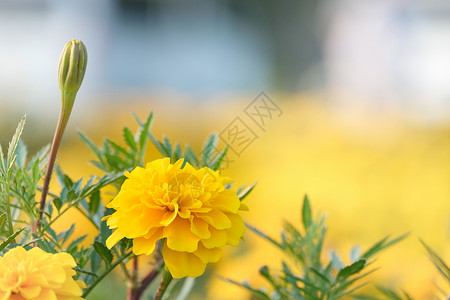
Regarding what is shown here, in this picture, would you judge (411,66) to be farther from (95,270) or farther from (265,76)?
(95,270)

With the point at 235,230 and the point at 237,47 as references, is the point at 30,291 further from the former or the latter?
the point at 237,47

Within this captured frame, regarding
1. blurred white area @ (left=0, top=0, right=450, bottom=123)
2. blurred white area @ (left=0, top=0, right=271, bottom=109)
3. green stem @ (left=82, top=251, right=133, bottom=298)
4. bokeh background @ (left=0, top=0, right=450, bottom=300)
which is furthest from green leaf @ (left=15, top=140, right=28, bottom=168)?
blurred white area @ (left=0, top=0, right=271, bottom=109)

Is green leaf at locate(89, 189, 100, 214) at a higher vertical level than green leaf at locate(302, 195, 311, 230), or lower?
lower

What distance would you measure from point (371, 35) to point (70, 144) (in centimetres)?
288

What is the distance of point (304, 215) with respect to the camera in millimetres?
689

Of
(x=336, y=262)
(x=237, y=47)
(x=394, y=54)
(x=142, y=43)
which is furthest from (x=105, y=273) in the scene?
(x=237, y=47)

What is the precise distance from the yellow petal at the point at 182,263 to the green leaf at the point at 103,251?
58 mm

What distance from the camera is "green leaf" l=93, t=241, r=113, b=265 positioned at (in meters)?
0.52

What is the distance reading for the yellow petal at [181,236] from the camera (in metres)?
0.48

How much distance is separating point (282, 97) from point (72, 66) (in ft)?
10.2

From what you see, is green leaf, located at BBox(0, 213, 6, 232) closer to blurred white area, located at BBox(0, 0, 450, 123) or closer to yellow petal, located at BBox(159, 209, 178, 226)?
yellow petal, located at BBox(159, 209, 178, 226)

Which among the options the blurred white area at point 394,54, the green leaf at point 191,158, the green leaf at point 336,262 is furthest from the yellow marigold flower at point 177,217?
the blurred white area at point 394,54

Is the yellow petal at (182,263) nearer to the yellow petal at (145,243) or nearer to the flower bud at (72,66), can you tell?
the yellow petal at (145,243)

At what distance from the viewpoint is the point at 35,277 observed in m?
0.43
